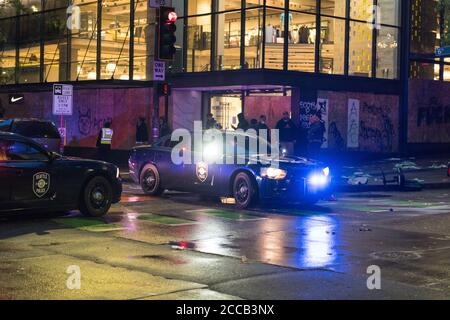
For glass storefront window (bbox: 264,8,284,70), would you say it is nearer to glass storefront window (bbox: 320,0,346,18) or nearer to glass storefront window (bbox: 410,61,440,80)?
glass storefront window (bbox: 320,0,346,18)

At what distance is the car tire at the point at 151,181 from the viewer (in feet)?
55.8

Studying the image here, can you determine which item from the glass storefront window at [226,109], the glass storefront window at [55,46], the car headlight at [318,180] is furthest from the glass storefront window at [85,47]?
the car headlight at [318,180]

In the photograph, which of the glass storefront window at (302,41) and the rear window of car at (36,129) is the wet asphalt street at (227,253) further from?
the glass storefront window at (302,41)

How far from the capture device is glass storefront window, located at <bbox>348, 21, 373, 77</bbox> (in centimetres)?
2834

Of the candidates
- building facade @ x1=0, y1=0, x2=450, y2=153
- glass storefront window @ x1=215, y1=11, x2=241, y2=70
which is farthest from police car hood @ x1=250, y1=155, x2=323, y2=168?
glass storefront window @ x1=215, y1=11, x2=241, y2=70

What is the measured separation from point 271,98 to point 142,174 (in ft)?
36.3

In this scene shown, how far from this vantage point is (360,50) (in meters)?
28.7

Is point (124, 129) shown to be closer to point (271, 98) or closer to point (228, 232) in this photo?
point (271, 98)

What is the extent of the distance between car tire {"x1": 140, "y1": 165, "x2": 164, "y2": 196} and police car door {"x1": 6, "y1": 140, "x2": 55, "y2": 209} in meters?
4.73

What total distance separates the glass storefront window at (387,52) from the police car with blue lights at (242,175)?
1478cm

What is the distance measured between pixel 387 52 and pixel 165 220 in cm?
1909

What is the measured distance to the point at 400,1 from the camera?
29734mm

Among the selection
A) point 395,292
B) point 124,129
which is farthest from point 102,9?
point 395,292

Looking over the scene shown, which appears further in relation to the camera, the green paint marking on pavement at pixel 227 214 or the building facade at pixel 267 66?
the building facade at pixel 267 66
